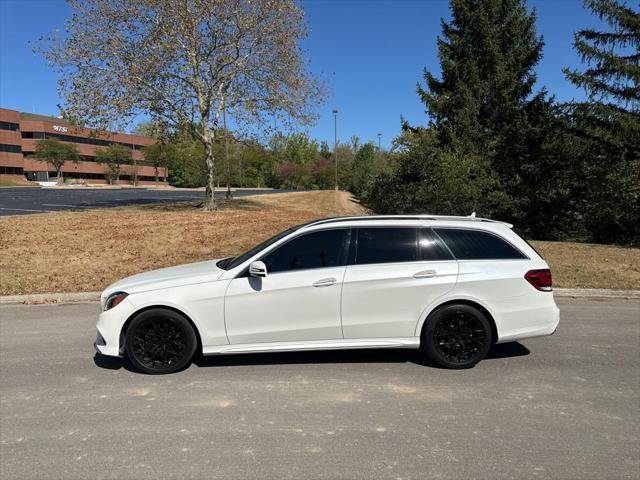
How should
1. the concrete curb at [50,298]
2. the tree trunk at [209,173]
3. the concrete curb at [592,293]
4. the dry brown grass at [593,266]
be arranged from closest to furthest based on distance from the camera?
1. the concrete curb at [50,298]
2. the concrete curb at [592,293]
3. the dry brown grass at [593,266]
4. the tree trunk at [209,173]

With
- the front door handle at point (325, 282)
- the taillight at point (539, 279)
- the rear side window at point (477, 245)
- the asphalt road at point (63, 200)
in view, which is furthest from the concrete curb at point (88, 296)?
the asphalt road at point (63, 200)

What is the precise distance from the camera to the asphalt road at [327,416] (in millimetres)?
3162

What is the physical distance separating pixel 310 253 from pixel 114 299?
2.03 metres

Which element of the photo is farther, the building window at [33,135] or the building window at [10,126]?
the building window at [33,135]

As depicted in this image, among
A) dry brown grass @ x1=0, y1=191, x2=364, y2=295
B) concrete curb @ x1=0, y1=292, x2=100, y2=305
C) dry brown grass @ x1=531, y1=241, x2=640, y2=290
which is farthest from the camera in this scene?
dry brown grass @ x1=0, y1=191, x2=364, y2=295

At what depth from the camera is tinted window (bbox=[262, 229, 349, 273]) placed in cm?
488

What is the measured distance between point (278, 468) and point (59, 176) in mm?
83271

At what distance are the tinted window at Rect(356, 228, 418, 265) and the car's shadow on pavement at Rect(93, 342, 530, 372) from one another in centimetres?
110

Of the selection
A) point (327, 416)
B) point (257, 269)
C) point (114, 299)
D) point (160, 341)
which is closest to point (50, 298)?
point (114, 299)

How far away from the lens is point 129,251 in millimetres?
11703

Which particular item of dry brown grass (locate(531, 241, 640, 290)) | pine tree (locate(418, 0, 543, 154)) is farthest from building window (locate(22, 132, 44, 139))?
dry brown grass (locate(531, 241, 640, 290))

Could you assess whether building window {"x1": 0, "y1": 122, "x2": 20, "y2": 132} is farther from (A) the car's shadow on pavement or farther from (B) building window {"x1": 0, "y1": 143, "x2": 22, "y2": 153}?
(A) the car's shadow on pavement

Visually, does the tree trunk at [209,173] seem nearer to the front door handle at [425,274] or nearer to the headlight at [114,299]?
the headlight at [114,299]

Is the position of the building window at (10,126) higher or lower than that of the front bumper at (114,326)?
higher
